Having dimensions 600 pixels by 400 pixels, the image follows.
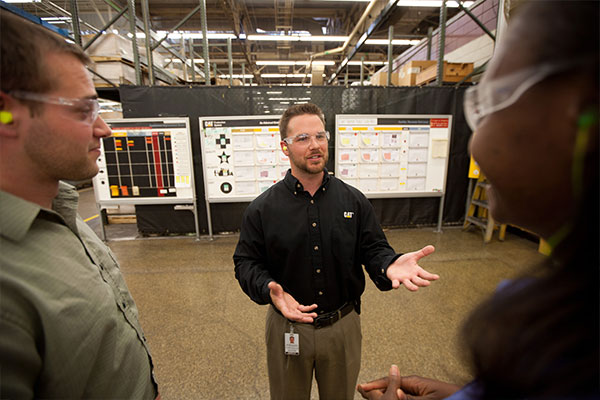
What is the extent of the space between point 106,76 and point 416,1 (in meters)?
4.94

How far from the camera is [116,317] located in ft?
2.55

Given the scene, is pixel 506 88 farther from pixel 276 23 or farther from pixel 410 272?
pixel 276 23

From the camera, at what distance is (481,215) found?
4.44 m

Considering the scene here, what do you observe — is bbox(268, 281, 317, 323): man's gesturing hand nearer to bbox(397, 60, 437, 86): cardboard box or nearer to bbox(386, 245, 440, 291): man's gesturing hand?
bbox(386, 245, 440, 291): man's gesturing hand

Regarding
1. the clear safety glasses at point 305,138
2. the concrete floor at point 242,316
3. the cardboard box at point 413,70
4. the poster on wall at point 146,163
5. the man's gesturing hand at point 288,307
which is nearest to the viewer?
the man's gesturing hand at point 288,307

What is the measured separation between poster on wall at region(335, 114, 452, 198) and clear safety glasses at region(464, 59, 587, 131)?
11.9 ft

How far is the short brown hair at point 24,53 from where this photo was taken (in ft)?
2.02

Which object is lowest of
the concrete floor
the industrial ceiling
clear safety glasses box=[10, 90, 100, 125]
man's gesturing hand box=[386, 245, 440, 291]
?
the concrete floor

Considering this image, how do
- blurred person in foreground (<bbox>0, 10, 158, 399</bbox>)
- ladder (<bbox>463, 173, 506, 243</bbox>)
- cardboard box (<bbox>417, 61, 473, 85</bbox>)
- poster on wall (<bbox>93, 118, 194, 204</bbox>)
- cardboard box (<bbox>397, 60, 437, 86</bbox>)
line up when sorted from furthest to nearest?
cardboard box (<bbox>397, 60, 437, 86</bbox>), cardboard box (<bbox>417, 61, 473, 85</bbox>), ladder (<bbox>463, 173, 506, 243</bbox>), poster on wall (<bbox>93, 118, 194, 204</bbox>), blurred person in foreground (<bbox>0, 10, 158, 399</bbox>)

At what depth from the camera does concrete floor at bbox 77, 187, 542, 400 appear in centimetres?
181

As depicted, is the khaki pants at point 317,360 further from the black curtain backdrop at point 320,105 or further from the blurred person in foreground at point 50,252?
the black curtain backdrop at point 320,105

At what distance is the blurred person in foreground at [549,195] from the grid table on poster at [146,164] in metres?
4.13

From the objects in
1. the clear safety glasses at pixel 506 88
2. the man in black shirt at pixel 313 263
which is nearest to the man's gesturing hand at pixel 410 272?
the man in black shirt at pixel 313 263

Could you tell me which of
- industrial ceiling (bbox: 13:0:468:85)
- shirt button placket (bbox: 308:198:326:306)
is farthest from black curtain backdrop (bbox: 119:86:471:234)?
shirt button placket (bbox: 308:198:326:306)
